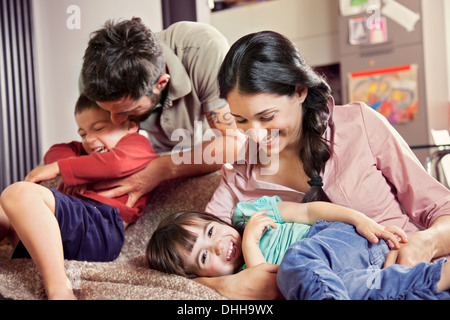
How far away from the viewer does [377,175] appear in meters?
0.75

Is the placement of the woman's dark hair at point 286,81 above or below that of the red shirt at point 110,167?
above

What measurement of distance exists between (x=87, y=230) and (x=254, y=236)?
1.19ft

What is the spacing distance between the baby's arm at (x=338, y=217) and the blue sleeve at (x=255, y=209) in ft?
0.04

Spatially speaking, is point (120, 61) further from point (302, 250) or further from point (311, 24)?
point (311, 24)

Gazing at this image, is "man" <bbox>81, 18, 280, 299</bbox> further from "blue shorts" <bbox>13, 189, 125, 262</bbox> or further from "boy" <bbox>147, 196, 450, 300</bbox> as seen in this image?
"boy" <bbox>147, 196, 450, 300</bbox>

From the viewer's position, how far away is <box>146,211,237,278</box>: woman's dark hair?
78cm

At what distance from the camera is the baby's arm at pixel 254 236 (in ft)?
2.34

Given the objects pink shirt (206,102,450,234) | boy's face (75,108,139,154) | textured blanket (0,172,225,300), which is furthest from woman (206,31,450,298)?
boy's face (75,108,139,154)

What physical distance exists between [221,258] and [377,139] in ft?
1.06

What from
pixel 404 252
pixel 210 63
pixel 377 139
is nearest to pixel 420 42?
pixel 210 63

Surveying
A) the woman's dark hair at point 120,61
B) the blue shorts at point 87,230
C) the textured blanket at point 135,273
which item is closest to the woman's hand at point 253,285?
the textured blanket at point 135,273

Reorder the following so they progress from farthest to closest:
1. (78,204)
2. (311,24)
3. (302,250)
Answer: (311,24), (78,204), (302,250)

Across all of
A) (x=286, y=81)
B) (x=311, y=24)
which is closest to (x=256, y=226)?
(x=286, y=81)

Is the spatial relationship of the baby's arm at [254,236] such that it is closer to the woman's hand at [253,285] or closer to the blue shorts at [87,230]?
the woman's hand at [253,285]
